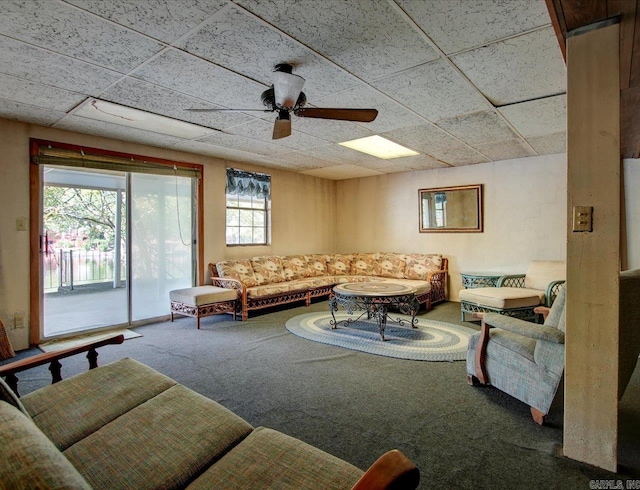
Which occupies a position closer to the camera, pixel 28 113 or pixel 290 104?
pixel 290 104

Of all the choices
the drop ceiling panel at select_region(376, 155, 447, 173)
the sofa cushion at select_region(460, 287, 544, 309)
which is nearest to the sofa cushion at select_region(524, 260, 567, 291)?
the sofa cushion at select_region(460, 287, 544, 309)

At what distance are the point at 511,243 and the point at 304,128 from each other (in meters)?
3.71

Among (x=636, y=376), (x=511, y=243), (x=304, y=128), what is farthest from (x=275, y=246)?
(x=636, y=376)

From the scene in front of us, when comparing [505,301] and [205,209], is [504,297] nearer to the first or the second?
[505,301]

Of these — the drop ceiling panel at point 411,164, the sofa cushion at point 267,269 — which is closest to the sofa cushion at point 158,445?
the sofa cushion at point 267,269

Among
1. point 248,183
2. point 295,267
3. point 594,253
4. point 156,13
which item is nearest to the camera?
point 594,253

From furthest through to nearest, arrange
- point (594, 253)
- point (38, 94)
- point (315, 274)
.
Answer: point (315, 274), point (38, 94), point (594, 253)

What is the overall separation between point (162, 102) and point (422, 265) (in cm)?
458

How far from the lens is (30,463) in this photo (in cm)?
74

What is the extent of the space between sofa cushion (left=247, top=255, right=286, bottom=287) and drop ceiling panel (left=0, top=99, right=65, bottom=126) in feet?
10.1

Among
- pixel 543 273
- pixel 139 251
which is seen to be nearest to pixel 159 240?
pixel 139 251

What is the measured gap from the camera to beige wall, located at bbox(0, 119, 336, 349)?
3586 mm

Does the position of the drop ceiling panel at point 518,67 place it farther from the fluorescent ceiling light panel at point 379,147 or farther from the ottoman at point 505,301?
the ottoman at point 505,301

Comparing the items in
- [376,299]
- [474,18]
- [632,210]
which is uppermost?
[474,18]
